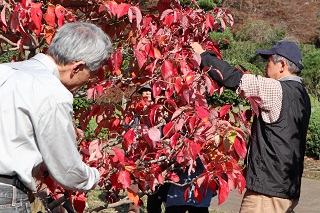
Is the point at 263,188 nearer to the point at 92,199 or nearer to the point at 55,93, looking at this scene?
the point at 55,93

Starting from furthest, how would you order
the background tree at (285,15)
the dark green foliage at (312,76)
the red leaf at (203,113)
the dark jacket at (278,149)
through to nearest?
the background tree at (285,15)
the dark green foliage at (312,76)
the dark jacket at (278,149)
the red leaf at (203,113)

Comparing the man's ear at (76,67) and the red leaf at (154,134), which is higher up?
the man's ear at (76,67)

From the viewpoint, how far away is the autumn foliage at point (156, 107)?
3.17 m

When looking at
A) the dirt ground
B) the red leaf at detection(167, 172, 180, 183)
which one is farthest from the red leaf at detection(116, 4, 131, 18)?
the dirt ground

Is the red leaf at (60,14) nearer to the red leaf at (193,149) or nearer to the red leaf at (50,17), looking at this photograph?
the red leaf at (50,17)

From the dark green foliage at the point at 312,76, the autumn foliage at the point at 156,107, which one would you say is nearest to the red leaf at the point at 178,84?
the autumn foliage at the point at 156,107

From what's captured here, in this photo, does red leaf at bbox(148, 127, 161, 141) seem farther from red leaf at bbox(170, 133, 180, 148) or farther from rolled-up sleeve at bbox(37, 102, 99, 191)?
rolled-up sleeve at bbox(37, 102, 99, 191)

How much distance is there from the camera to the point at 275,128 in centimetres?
375

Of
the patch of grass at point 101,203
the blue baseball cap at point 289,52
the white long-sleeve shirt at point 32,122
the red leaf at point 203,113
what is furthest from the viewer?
the patch of grass at point 101,203

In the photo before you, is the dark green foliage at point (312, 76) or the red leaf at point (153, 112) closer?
the red leaf at point (153, 112)

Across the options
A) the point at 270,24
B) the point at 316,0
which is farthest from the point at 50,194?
the point at 316,0

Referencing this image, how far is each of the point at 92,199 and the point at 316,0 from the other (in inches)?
1018

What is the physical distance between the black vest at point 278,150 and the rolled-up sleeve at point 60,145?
1657 mm

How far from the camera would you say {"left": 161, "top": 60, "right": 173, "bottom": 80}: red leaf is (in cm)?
321
